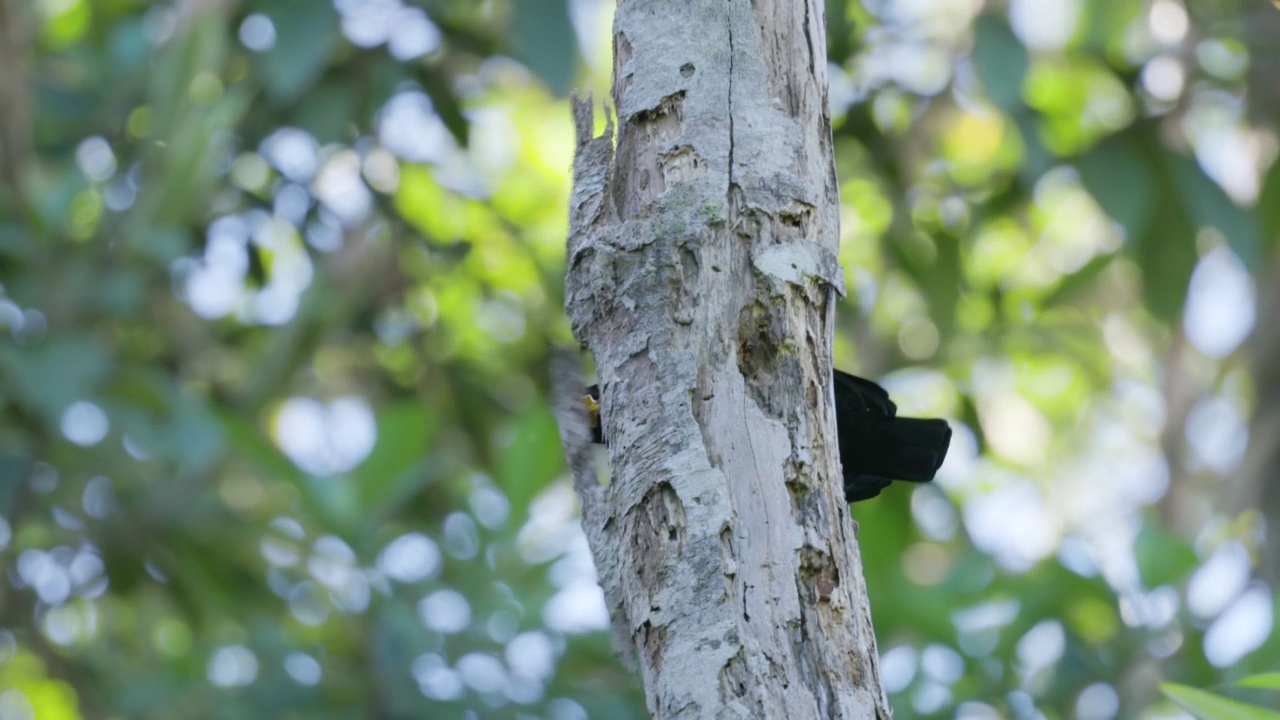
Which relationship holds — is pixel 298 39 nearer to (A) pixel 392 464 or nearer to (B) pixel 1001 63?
(A) pixel 392 464

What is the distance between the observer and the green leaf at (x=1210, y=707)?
1.37m

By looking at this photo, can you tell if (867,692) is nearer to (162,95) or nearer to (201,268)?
(162,95)

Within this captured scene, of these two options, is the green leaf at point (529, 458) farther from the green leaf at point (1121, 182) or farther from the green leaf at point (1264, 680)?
the green leaf at point (1264, 680)

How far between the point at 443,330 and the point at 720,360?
338cm

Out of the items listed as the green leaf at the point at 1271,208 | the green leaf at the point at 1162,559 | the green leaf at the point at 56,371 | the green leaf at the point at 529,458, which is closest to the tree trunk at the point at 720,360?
the green leaf at the point at 529,458

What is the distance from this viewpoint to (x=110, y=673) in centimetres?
408

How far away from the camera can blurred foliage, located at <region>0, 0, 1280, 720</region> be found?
304 cm

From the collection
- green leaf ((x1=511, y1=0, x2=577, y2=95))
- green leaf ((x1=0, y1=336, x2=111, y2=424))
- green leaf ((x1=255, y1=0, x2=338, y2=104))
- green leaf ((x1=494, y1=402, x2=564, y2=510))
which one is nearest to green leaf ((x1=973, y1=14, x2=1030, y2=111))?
green leaf ((x1=511, y1=0, x2=577, y2=95))

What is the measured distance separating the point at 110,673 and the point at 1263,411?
3.89 meters

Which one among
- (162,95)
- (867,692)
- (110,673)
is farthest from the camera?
(110,673)

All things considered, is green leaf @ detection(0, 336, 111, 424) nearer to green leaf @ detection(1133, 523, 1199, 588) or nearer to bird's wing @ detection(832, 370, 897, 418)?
bird's wing @ detection(832, 370, 897, 418)

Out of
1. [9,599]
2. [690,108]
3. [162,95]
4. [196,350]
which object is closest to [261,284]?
[196,350]

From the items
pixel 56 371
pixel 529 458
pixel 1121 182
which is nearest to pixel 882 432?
pixel 529 458

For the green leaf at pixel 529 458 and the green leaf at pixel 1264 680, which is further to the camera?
the green leaf at pixel 529 458
